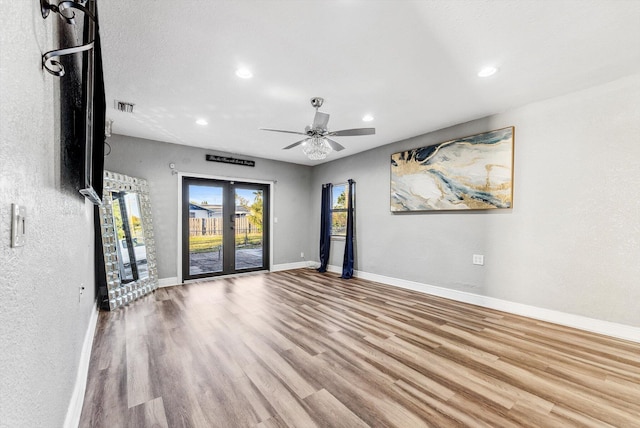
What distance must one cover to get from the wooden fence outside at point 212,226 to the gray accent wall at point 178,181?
1.15ft

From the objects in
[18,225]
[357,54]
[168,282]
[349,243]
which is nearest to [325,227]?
[349,243]

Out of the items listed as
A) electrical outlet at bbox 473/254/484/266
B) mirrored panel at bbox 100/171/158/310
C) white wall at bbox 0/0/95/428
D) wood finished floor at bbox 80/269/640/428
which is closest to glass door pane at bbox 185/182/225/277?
mirrored panel at bbox 100/171/158/310

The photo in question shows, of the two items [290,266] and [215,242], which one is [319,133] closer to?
[215,242]

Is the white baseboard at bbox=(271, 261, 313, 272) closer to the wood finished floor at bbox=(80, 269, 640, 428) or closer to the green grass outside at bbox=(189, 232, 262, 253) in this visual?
the green grass outside at bbox=(189, 232, 262, 253)

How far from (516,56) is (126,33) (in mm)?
3211

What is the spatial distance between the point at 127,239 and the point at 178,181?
133 cm

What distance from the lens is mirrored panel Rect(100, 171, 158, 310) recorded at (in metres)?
3.68

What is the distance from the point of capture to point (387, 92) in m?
2.99

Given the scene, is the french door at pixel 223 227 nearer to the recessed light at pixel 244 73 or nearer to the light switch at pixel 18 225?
the recessed light at pixel 244 73

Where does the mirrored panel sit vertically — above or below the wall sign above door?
below

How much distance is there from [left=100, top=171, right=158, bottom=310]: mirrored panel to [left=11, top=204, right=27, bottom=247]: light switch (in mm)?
3606

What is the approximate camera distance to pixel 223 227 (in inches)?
217

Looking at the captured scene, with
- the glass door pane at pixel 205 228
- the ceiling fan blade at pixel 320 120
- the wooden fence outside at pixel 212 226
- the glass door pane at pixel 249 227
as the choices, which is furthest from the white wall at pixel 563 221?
the glass door pane at pixel 205 228

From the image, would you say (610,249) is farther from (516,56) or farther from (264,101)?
(264,101)
